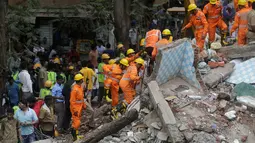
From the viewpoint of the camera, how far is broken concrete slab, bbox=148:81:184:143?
7250 mm

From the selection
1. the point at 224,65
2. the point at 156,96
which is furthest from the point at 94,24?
the point at 156,96

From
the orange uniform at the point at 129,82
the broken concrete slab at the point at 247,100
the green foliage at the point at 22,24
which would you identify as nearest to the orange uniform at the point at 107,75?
the orange uniform at the point at 129,82

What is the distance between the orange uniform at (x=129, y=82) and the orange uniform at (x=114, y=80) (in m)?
0.42

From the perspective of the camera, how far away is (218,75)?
9.94m

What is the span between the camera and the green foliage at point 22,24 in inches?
567

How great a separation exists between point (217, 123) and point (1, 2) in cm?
635

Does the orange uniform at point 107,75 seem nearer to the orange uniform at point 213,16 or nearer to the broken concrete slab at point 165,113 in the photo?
the broken concrete slab at point 165,113

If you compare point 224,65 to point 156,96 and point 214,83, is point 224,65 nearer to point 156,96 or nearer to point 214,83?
point 214,83

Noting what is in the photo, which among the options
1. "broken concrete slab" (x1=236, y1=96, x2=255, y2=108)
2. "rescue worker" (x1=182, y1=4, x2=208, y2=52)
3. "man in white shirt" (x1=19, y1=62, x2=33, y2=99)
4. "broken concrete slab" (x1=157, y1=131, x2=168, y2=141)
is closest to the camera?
"broken concrete slab" (x1=157, y1=131, x2=168, y2=141)

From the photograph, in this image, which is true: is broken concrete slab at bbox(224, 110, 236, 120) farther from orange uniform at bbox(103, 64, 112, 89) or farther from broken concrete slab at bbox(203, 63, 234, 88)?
orange uniform at bbox(103, 64, 112, 89)

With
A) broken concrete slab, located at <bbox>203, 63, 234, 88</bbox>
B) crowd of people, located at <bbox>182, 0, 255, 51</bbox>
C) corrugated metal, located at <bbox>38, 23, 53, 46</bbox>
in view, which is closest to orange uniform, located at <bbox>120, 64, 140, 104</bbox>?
broken concrete slab, located at <bbox>203, 63, 234, 88</bbox>

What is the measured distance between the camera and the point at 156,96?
8.41 meters

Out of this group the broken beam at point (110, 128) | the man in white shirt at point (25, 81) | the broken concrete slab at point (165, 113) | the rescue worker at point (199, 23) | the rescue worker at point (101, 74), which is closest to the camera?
the broken concrete slab at point (165, 113)

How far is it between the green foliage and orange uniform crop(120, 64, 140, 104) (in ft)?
17.0
